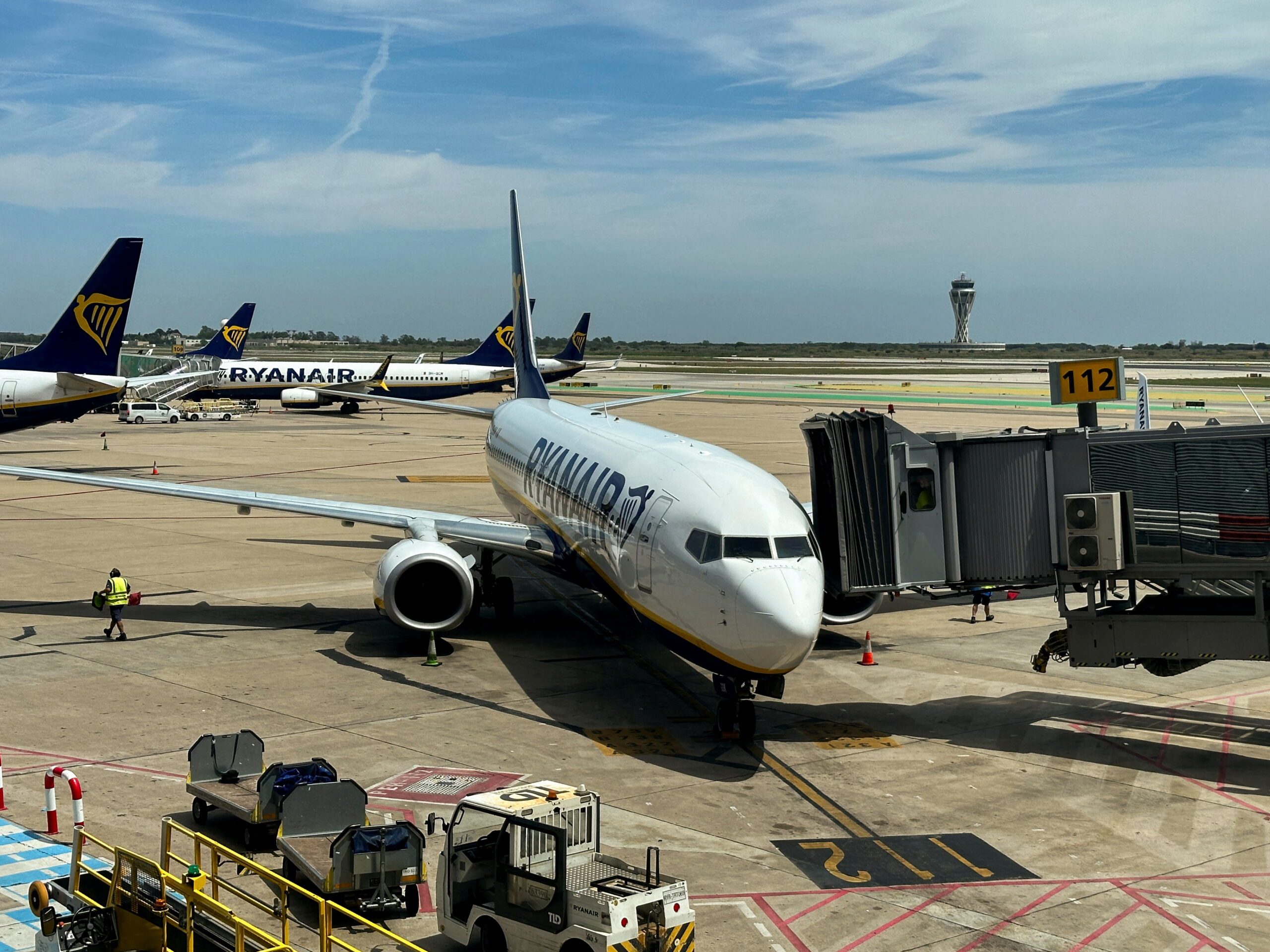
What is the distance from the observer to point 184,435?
8019 centimetres

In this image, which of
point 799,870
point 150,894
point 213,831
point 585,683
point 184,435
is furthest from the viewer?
point 184,435

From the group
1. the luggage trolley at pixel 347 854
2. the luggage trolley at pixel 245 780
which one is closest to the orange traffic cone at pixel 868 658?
the luggage trolley at pixel 245 780

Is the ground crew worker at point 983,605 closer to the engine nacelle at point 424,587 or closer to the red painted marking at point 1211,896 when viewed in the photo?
the engine nacelle at point 424,587

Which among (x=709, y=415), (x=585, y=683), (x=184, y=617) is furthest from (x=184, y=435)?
(x=585, y=683)

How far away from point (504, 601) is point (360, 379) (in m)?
80.4

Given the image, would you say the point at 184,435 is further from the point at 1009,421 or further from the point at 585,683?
the point at 585,683

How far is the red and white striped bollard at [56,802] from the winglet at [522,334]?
25.0 m

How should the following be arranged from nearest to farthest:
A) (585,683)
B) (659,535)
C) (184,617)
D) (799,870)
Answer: (799,870) < (659,535) < (585,683) < (184,617)

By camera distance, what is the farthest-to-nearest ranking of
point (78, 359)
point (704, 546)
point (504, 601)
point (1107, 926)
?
point (78, 359)
point (504, 601)
point (704, 546)
point (1107, 926)

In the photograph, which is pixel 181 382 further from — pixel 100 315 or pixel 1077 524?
pixel 1077 524

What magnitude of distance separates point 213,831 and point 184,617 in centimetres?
1413

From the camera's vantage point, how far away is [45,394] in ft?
161

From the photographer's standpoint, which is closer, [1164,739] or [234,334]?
A: [1164,739]

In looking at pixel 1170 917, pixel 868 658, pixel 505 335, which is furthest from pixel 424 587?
pixel 505 335
